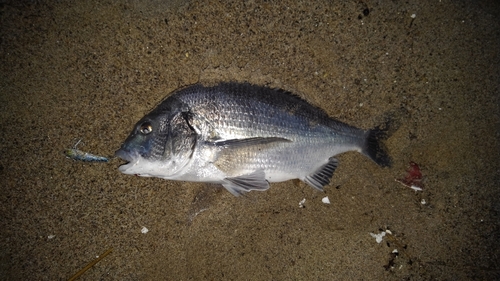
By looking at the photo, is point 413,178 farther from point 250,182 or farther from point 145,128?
point 145,128

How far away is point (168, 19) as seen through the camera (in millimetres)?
2230

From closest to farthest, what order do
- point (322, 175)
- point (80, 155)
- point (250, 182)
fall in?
point (250, 182), point (80, 155), point (322, 175)

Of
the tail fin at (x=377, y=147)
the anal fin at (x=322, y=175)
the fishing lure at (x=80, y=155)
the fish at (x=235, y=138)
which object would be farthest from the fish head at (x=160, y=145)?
the tail fin at (x=377, y=147)

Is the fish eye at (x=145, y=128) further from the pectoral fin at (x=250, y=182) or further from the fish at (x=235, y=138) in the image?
the pectoral fin at (x=250, y=182)

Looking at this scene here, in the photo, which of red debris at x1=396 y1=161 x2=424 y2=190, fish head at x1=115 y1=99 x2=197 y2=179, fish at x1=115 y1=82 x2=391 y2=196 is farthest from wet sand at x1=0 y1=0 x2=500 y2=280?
fish head at x1=115 y1=99 x2=197 y2=179

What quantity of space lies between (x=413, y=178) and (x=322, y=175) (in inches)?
36.7

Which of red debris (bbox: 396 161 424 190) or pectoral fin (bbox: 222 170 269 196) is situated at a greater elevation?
red debris (bbox: 396 161 424 190)

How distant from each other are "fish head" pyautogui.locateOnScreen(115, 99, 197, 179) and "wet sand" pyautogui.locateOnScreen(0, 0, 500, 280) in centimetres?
37

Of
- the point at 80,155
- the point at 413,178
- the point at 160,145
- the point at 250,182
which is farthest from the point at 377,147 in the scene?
the point at 80,155

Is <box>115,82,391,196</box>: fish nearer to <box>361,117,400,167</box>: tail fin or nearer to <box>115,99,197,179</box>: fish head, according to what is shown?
<box>115,99,197,179</box>: fish head

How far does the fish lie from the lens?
1.95m

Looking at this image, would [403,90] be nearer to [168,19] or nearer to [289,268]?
[289,268]

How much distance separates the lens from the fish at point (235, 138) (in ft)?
6.40

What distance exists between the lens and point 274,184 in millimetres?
2400
